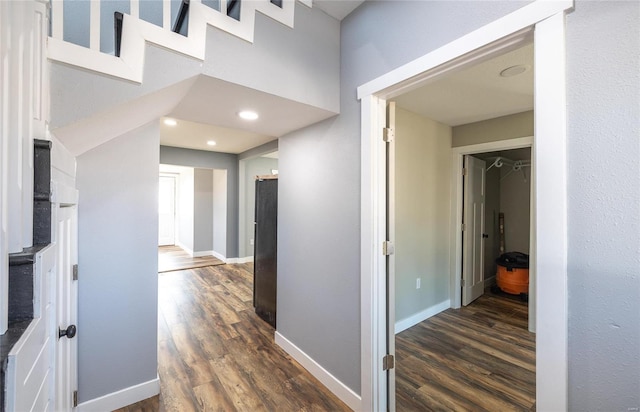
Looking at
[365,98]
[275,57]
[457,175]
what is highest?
[275,57]

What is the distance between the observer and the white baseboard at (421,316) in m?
2.91

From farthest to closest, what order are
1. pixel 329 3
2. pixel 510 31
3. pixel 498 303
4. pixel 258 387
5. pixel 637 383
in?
pixel 498 303
pixel 258 387
pixel 329 3
pixel 510 31
pixel 637 383

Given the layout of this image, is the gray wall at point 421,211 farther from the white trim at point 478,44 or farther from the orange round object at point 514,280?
the white trim at point 478,44

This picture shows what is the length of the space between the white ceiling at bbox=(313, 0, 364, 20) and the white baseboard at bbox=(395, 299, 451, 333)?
9.17ft

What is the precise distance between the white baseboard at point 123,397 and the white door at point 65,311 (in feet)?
0.76

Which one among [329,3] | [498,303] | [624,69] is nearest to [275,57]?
[329,3]

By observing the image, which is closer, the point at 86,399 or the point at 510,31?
the point at 510,31

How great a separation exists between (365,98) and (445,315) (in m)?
2.80

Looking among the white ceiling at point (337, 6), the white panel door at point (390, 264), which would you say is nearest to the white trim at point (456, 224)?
the white panel door at point (390, 264)

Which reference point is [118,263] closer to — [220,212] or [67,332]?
[67,332]

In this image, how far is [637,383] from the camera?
817mm

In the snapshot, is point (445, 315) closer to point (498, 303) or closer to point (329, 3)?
point (498, 303)

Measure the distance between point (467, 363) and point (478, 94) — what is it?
2344 millimetres

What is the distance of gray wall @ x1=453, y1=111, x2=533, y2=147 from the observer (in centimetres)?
285
